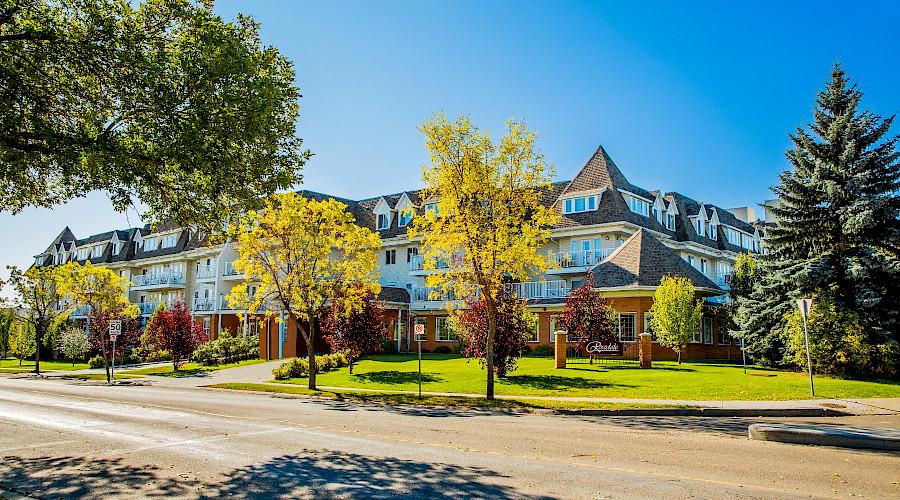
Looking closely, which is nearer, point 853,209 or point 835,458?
point 835,458

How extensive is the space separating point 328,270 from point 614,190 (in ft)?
75.4

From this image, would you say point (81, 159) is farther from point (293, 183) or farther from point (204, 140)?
point (293, 183)

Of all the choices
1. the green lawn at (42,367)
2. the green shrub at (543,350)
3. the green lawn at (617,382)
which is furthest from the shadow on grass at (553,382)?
the green lawn at (42,367)

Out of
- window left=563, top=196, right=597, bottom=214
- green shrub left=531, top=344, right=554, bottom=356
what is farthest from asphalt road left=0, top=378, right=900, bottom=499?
→ window left=563, top=196, right=597, bottom=214

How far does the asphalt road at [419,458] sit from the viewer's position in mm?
7750

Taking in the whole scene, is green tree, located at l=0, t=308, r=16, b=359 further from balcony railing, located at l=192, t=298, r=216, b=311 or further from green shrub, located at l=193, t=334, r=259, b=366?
green shrub, located at l=193, t=334, r=259, b=366

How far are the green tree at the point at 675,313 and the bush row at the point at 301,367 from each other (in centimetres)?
1531

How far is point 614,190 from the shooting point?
133ft

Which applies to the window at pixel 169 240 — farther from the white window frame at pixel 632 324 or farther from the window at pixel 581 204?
the white window frame at pixel 632 324

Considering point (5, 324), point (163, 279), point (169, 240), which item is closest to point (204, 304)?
point (163, 279)

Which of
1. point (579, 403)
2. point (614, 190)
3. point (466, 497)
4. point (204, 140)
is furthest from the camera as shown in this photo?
point (614, 190)

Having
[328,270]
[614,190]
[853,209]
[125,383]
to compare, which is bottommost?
[125,383]

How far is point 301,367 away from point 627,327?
16.9m

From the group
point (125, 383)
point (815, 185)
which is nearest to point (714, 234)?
point (815, 185)
